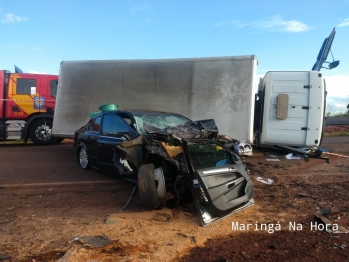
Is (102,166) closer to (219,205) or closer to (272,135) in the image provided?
(219,205)

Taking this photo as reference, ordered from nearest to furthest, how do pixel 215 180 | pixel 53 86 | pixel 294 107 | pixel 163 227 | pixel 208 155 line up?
pixel 163 227 < pixel 215 180 < pixel 208 155 < pixel 294 107 < pixel 53 86

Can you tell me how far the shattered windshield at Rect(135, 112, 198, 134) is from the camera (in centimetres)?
480

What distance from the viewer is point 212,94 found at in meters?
7.86

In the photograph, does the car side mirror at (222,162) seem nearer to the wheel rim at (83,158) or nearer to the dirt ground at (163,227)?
the dirt ground at (163,227)

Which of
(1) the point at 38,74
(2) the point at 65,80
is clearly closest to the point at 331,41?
(2) the point at 65,80

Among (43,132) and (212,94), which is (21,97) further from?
(212,94)

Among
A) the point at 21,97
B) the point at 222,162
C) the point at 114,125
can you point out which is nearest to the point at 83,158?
the point at 114,125

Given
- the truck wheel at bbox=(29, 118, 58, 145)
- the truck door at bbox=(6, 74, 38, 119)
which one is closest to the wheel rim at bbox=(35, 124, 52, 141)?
the truck wheel at bbox=(29, 118, 58, 145)

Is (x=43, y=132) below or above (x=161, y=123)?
below

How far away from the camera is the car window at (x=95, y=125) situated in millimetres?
6074

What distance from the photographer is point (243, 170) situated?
4148 millimetres

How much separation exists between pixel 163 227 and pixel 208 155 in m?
1.21

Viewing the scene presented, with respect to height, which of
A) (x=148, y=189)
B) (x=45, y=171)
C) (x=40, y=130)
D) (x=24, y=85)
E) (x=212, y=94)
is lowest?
(x=45, y=171)

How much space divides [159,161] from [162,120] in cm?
141
